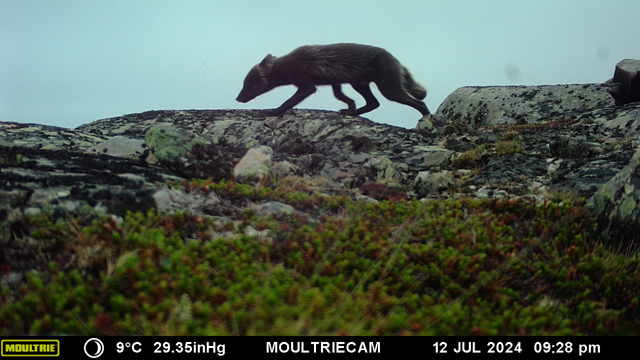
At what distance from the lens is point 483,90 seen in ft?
48.4

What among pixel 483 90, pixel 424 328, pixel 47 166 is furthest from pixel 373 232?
pixel 483 90

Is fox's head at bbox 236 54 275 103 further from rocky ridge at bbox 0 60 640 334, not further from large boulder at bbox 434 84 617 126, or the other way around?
large boulder at bbox 434 84 617 126

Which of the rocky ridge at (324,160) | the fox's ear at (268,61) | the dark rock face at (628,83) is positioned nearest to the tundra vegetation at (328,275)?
the rocky ridge at (324,160)

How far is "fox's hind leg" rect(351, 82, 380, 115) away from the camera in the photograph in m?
10.7

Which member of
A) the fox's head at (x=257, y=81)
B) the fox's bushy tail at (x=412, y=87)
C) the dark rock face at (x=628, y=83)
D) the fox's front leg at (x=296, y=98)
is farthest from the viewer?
the dark rock face at (x=628, y=83)

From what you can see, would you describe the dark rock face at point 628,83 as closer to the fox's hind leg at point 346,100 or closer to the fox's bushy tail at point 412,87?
the fox's bushy tail at point 412,87

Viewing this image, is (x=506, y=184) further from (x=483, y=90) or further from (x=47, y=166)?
(x=483, y=90)

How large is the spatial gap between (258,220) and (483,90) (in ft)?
45.2

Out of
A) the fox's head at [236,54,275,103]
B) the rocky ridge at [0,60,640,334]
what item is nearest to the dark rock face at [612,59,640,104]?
the rocky ridge at [0,60,640,334]

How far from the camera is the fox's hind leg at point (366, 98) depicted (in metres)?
10.7

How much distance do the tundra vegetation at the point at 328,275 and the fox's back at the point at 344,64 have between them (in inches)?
266
